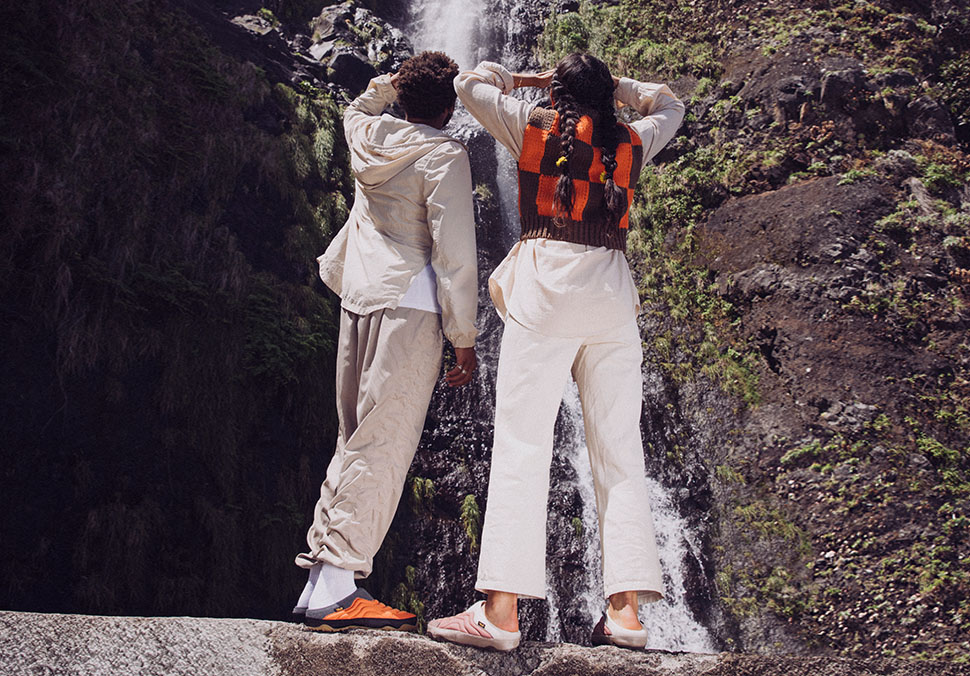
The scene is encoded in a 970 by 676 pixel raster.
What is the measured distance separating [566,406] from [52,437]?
5317 mm

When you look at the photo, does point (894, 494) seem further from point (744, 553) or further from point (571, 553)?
point (571, 553)

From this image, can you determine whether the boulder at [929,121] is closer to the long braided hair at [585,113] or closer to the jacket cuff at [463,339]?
the long braided hair at [585,113]

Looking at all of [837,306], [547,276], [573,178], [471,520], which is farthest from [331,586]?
[837,306]

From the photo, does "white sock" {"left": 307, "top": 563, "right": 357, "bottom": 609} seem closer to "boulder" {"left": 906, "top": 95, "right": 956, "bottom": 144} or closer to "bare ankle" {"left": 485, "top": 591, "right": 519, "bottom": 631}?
"bare ankle" {"left": 485, "top": 591, "right": 519, "bottom": 631}

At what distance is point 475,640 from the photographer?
8.46 feet

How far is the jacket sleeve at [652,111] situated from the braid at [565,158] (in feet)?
1.24

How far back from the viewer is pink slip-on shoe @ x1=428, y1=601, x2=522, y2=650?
2.57 metres

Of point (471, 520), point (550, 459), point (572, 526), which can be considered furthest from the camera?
point (572, 526)

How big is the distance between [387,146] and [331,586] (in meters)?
1.93

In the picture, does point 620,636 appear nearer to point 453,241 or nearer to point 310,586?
point 310,586

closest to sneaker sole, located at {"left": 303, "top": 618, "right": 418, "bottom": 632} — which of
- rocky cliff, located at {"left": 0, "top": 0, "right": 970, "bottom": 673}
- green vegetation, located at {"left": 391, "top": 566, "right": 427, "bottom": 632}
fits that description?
rocky cliff, located at {"left": 0, "top": 0, "right": 970, "bottom": 673}

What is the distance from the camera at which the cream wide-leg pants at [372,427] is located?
10.1 ft

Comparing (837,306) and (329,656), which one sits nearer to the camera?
(329,656)

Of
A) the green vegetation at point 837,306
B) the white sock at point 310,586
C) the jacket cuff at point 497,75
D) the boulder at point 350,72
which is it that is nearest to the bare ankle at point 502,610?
the white sock at point 310,586
